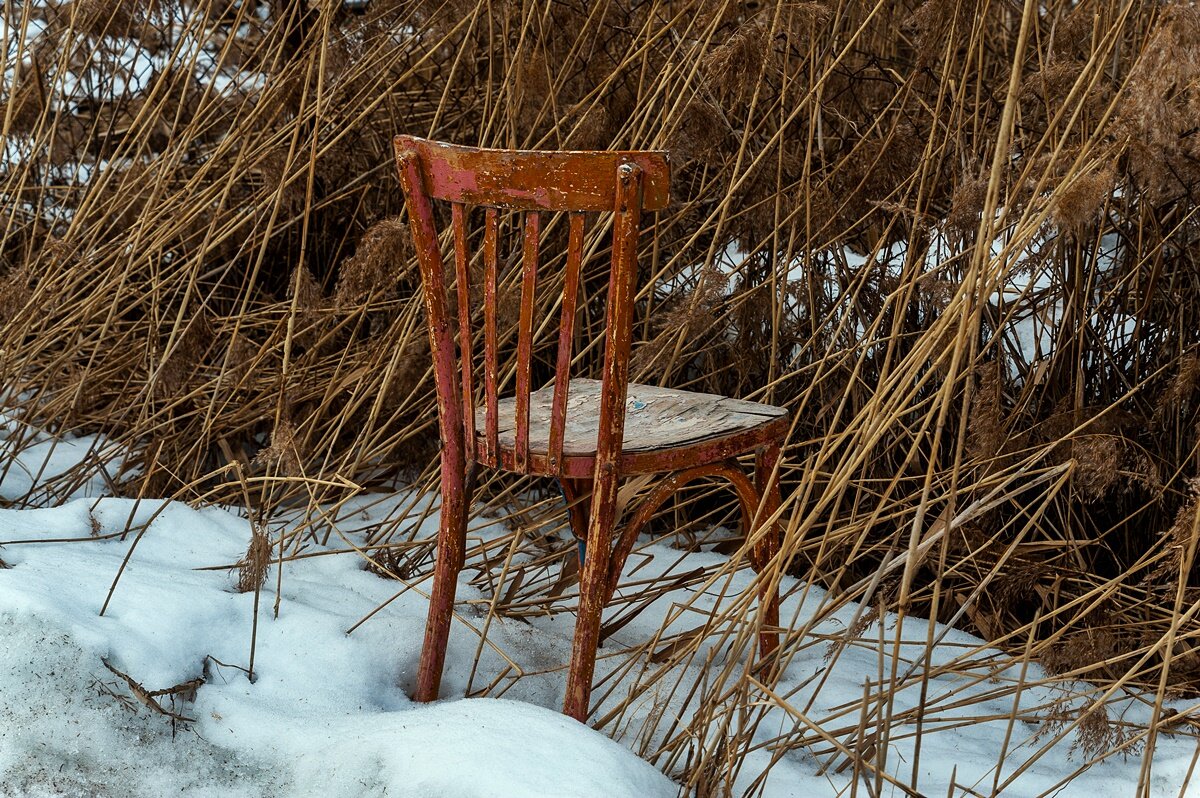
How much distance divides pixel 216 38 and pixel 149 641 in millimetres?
2571

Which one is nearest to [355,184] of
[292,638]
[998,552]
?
[292,638]

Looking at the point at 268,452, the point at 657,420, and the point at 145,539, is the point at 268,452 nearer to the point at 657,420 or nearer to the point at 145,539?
the point at 145,539

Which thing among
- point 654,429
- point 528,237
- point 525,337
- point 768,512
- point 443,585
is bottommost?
point 443,585

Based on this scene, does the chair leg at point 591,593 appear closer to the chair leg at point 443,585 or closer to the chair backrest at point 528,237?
the chair backrest at point 528,237

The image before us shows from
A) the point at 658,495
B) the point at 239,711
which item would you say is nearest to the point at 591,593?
the point at 658,495

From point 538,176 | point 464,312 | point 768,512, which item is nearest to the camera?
point 538,176

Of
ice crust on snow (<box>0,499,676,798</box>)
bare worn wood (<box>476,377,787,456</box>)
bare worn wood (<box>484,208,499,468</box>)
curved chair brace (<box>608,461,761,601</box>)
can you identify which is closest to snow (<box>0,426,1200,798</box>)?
ice crust on snow (<box>0,499,676,798</box>)

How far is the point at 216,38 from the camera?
3854 mm

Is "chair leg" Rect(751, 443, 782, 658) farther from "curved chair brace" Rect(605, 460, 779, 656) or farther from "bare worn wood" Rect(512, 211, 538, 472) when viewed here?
"bare worn wood" Rect(512, 211, 538, 472)

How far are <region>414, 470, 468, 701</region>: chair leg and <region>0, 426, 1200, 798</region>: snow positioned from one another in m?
0.05

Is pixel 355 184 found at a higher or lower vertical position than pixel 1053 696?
higher

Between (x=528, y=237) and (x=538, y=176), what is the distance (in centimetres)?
8

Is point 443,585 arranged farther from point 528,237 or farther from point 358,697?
point 528,237

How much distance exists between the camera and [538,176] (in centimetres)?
150
